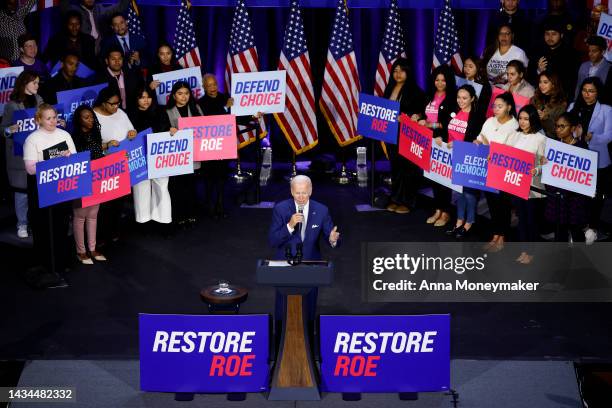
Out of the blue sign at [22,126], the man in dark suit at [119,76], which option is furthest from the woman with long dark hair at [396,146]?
the blue sign at [22,126]

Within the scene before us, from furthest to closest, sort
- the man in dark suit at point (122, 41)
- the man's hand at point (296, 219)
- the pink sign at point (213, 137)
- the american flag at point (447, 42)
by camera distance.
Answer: the american flag at point (447, 42), the man in dark suit at point (122, 41), the pink sign at point (213, 137), the man's hand at point (296, 219)

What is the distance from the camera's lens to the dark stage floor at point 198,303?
26.8 feet

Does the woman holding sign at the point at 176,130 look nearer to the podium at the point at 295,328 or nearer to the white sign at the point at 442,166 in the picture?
the white sign at the point at 442,166

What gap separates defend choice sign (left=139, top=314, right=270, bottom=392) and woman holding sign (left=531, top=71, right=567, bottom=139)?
17.0 ft

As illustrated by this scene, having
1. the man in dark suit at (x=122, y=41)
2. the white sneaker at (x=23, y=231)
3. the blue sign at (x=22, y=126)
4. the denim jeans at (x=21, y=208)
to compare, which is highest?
the man in dark suit at (x=122, y=41)

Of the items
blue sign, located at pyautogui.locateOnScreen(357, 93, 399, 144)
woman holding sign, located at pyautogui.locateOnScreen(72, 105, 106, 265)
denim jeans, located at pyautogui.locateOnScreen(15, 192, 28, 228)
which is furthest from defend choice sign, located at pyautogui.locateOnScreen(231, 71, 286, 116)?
denim jeans, located at pyautogui.locateOnScreen(15, 192, 28, 228)

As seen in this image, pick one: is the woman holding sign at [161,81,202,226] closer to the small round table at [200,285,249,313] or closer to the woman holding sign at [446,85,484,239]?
the woman holding sign at [446,85,484,239]

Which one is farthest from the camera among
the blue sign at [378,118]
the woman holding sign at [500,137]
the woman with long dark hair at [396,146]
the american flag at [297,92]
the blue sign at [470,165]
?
the american flag at [297,92]

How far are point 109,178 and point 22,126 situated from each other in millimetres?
1292

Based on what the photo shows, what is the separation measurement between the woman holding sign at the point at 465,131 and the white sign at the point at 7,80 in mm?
5072

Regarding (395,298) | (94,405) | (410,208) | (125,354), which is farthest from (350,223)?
(94,405)

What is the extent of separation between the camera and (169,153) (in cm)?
1100

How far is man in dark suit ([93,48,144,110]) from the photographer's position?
11.8 metres

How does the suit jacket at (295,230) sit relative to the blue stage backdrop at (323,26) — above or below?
below
